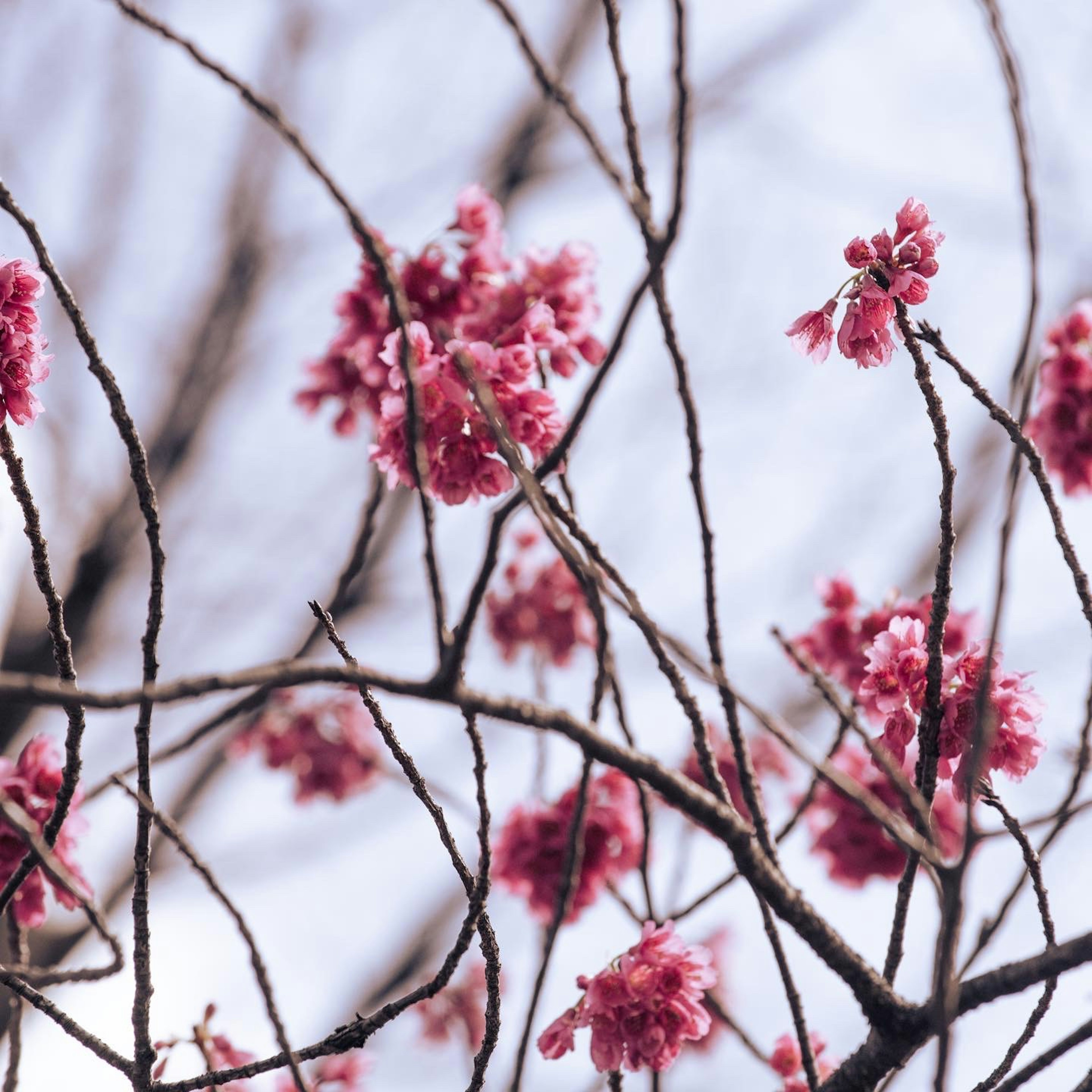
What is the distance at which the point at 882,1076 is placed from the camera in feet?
3.83

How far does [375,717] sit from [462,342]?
2.47 ft

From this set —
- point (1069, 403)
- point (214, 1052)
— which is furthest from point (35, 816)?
point (1069, 403)

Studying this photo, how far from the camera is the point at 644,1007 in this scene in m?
1.47

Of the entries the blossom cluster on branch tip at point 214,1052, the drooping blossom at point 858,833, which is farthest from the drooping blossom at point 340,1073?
the drooping blossom at point 858,833

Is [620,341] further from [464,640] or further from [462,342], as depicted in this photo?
[462,342]

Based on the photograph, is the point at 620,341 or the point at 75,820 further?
the point at 75,820

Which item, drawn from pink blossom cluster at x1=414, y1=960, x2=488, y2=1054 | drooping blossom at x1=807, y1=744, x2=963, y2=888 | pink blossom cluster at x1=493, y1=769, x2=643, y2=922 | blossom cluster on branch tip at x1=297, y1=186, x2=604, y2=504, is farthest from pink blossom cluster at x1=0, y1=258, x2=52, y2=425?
pink blossom cluster at x1=414, y1=960, x2=488, y2=1054

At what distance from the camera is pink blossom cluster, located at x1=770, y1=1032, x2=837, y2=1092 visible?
1650mm

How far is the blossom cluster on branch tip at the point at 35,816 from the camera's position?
1.56 metres

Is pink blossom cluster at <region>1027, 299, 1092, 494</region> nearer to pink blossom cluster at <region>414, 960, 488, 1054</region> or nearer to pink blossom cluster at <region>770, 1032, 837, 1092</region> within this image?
pink blossom cluster at <region>770, 1032, 837, 1092</region>

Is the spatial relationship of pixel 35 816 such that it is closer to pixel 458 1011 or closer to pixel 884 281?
pixel 884 281

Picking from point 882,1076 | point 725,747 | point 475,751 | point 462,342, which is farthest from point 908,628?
point 725,747

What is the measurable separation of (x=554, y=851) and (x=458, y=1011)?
1199 mm

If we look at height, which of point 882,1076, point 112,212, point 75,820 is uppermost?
point 112,212
